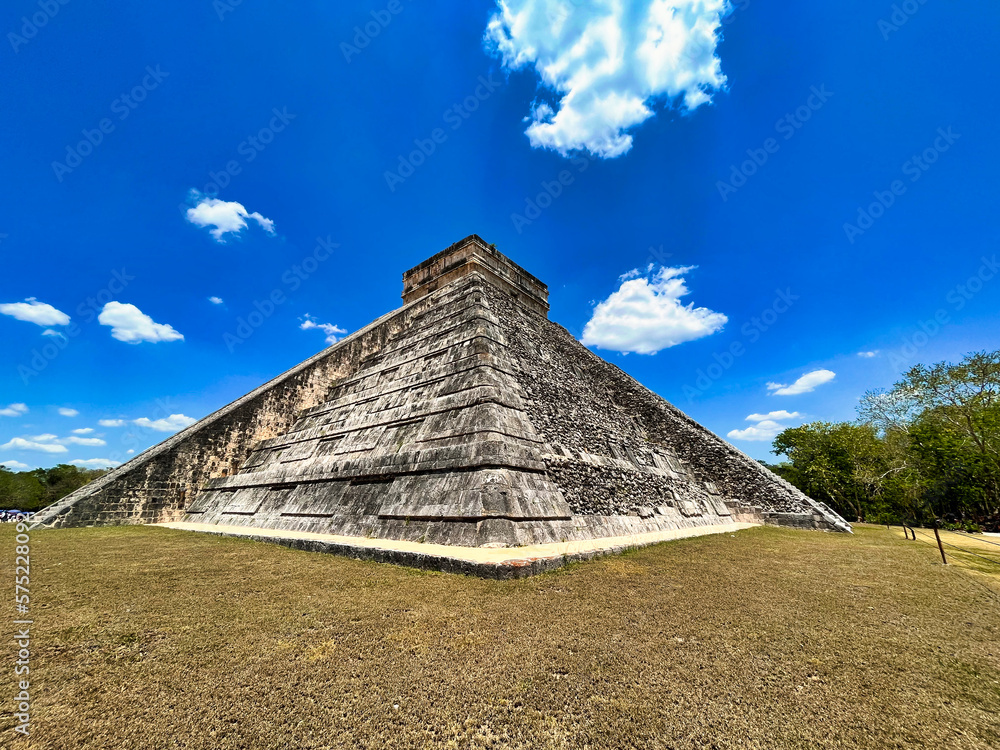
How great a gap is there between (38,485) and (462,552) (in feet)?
174

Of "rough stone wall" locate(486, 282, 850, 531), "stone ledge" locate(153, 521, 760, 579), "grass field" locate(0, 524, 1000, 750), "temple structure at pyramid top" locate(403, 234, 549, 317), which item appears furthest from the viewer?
"temple structure at pyramid top" locate(403, 234, 549, 317)

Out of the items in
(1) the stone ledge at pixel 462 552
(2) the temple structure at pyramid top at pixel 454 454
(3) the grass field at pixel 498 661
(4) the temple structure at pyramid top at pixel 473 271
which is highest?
(4) the temple structure at pyramid top at pixel 473 271

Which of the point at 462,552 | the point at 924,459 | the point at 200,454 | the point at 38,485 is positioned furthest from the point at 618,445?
the point at 38,485

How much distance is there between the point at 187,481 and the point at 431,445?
8.07 meters

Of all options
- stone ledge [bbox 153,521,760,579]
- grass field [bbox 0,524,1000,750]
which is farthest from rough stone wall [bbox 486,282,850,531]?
grass field [bbox 0,524,1000,750]

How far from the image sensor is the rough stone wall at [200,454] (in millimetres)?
8625

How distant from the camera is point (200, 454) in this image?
10234mm

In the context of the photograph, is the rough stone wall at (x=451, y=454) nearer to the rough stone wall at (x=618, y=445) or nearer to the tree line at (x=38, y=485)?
the rough stone wall at (x=618, y=445)

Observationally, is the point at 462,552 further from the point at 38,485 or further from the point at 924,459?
the point at 38,485

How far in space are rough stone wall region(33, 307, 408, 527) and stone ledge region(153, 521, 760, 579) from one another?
4.48 metres

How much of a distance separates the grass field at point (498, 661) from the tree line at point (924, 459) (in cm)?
809

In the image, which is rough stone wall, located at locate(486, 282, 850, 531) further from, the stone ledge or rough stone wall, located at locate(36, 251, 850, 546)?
the stone ledge

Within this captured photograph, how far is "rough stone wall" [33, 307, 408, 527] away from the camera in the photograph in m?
8.62

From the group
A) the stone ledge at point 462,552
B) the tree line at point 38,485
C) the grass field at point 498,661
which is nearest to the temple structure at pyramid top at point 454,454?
the stone ledge at point 462,552
